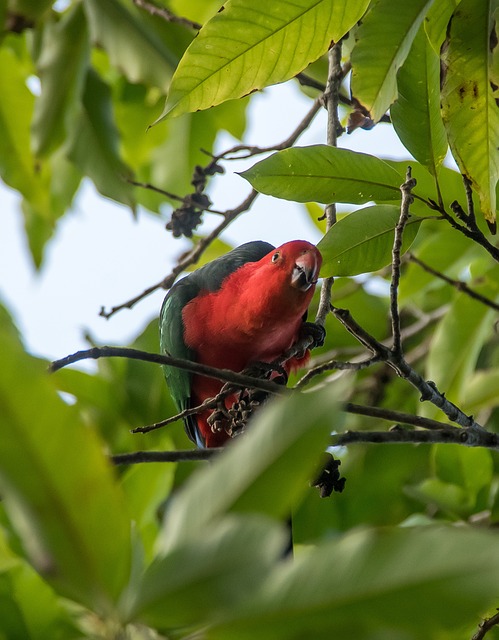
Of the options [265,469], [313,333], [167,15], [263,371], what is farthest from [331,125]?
[265,469]

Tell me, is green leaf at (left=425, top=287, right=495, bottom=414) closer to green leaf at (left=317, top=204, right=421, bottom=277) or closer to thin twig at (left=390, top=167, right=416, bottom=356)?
green leaf at (left=317, top=204, right=421, bottom=277)

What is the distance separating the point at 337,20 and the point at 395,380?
2294 millimetres

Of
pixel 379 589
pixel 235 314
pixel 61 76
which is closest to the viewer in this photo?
pixel 379 589

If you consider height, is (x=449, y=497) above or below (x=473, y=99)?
below

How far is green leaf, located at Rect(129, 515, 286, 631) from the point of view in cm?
77

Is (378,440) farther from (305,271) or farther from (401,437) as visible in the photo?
(305,271)

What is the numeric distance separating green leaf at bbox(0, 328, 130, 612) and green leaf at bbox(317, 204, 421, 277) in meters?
1.04

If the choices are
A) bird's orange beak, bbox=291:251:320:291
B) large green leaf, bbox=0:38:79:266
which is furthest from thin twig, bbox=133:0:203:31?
bird's orange beak, bbox=291:251:320:291

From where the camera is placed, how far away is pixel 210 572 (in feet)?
2.57

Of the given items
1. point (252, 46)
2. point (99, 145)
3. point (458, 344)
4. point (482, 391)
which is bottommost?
point (482, 391)

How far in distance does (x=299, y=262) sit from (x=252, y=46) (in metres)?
0.62

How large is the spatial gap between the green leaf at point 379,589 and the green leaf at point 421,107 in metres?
1.15

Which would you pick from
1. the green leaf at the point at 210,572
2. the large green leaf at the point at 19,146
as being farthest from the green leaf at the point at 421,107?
the large green leaf at the point at 19,146

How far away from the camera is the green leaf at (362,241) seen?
5.80 feet
